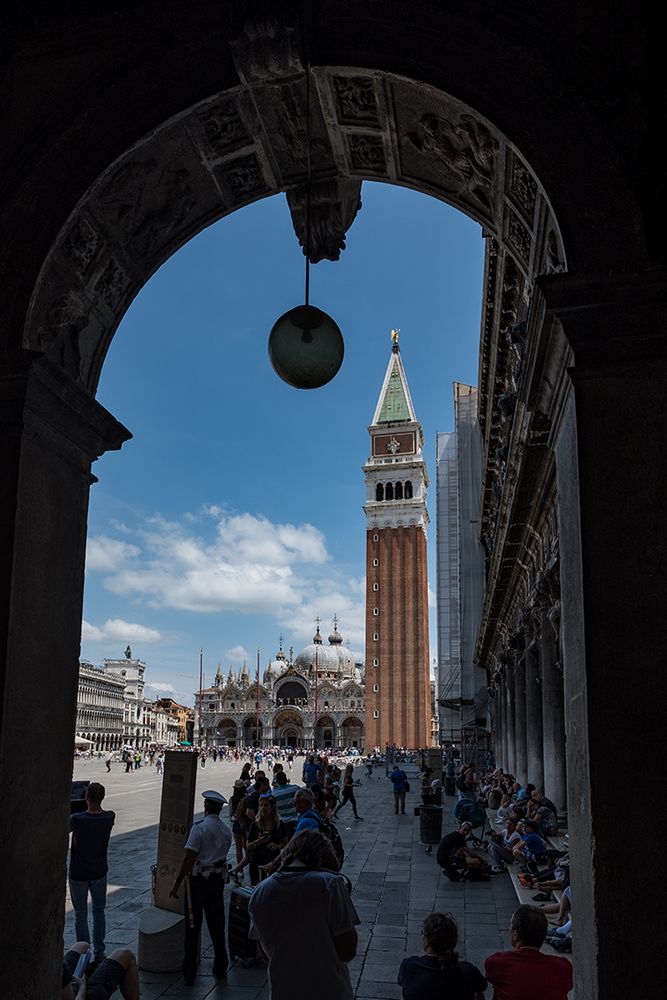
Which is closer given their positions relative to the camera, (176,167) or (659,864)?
(659,864)

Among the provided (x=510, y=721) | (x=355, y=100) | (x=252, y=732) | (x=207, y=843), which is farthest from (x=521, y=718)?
(x=252, y=732)

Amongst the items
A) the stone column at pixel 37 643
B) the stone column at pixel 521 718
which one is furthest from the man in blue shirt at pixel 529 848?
the stone column at pixel 37 643

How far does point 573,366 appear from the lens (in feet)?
12.5

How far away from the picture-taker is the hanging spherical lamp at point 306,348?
5.11 m

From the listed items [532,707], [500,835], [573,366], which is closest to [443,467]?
[532,707]

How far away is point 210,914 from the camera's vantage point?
7230 mm

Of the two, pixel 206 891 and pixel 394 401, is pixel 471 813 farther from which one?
pixel 394 401

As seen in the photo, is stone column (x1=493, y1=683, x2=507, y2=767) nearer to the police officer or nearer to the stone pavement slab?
the stone pavement slab

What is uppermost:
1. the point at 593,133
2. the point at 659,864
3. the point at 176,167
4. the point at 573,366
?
the point at 176,167

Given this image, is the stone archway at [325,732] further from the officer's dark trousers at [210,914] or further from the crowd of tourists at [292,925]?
the officer's dark trousers at [210,914]

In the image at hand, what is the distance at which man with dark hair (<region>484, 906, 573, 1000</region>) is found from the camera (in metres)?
4.37

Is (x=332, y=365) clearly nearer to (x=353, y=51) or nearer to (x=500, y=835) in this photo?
(x=353, y=51)

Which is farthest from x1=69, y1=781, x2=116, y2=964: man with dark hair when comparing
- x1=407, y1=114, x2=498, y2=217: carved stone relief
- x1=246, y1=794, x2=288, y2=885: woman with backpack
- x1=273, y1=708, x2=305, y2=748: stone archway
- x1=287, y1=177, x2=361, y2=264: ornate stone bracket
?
x1=273, y1=708, x2=305, y2=748: stone archway

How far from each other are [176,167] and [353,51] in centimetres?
134
